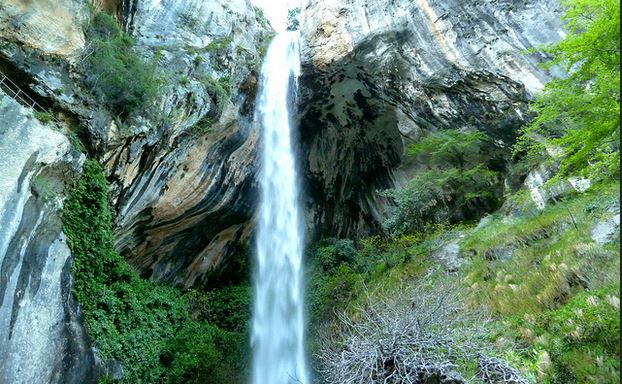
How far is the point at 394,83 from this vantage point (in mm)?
15484

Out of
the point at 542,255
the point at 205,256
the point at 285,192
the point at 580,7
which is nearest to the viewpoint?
the point at 580,7

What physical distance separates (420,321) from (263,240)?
1093cm

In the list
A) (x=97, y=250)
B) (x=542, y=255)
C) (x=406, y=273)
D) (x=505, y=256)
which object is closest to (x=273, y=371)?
(x=406, y=273)

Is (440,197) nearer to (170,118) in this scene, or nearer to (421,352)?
(170,118)

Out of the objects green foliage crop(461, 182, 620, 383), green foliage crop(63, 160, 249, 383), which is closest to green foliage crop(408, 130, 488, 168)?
green foliage crop(461, 182, 620, 383)

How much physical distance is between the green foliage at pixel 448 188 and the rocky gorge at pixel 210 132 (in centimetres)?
24

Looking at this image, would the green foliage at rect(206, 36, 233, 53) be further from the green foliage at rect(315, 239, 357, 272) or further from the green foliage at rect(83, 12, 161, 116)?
the green foliage at rect(315, 239, 357, 272)

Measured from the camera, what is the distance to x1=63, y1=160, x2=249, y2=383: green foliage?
8.16 metres

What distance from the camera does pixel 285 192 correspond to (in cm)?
1705

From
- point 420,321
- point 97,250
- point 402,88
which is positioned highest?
point 402,88

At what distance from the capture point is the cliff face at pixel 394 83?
12.9 metres

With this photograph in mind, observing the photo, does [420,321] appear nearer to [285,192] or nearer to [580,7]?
[580,7]

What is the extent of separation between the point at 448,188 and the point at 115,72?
36.9ft

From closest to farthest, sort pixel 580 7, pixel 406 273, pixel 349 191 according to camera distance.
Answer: pixel 580 7 → pixel 406 273 → pixel 349 191
